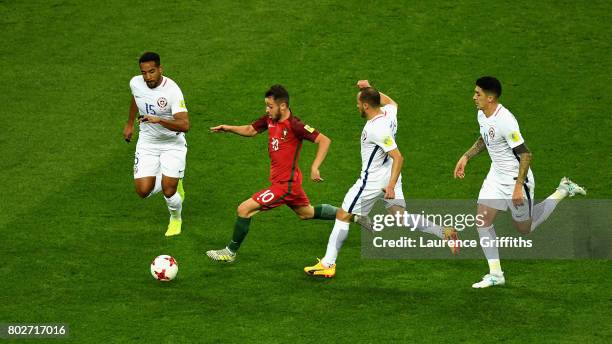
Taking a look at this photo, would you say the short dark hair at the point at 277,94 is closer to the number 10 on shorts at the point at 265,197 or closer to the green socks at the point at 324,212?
the number 10 on shorts at the point at 265,197

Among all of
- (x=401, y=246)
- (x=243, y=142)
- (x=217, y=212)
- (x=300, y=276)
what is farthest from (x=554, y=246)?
(x=243, y=142)

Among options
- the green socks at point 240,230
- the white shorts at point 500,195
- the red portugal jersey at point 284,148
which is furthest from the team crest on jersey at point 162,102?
the white shorts at point 500,195

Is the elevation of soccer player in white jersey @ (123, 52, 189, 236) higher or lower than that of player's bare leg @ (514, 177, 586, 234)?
higher

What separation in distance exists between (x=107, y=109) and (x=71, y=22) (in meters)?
3.35

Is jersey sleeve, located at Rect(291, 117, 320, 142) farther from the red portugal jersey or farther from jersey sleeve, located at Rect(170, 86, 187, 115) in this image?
jersey sleeve, located at Rect(170, 86, 187, 115)

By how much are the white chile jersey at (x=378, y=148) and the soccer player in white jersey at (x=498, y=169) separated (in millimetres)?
907

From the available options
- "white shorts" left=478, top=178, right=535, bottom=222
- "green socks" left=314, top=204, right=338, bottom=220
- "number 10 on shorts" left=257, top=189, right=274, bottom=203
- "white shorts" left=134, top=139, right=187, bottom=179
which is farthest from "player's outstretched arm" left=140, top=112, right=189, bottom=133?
"white shorts" left=478, top=178, right=535, bottom=222

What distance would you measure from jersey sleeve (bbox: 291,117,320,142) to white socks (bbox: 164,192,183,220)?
7.27 ft

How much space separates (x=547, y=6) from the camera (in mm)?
22188

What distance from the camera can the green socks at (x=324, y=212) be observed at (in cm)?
1477

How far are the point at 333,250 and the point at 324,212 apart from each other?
108 cm

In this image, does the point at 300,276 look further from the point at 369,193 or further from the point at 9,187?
the point at 9,187

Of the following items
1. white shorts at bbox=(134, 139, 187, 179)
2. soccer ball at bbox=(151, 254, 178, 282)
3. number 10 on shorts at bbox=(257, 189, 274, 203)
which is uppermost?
white shorts at bbox=(134, 139, 187, 179)

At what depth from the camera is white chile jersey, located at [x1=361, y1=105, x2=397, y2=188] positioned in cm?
1355
